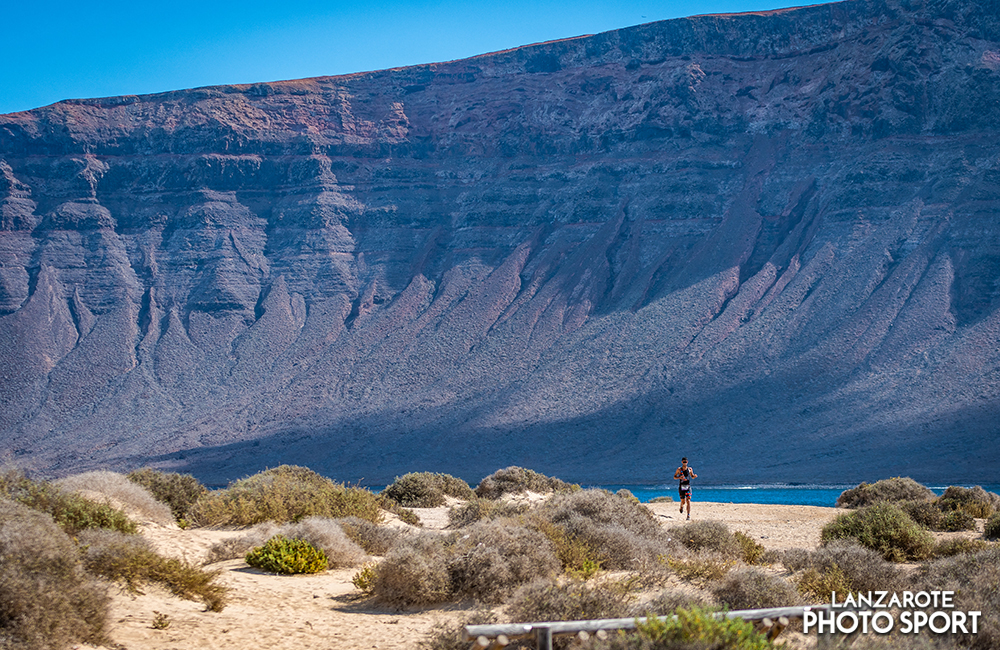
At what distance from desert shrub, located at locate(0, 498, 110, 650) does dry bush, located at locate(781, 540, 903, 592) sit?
8156mm

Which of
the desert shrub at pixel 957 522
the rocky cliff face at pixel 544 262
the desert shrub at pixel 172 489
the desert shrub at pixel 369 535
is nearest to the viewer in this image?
the desert shrub at pixel 369 535

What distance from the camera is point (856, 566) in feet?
37.0

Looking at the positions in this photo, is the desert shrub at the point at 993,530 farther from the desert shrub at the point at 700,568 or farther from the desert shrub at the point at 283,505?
the desert shrub at the point at 283,505

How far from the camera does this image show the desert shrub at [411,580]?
11078 millimetres

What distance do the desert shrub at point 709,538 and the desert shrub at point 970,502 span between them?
8731 millimetres

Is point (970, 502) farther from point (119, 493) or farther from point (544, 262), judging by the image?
point (544, 262)

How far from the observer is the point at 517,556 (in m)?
11.3

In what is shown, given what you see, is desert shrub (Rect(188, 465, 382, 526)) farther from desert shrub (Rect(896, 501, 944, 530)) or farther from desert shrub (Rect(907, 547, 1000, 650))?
desert shrub (Rect(896, 501, 944, 530))

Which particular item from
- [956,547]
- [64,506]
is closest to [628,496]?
[956,547]

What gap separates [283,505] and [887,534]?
10.2m

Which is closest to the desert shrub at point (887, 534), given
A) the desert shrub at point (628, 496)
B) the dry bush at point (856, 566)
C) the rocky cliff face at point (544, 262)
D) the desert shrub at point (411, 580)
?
the dry bush at point (856, 566)

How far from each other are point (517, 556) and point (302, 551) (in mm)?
3573

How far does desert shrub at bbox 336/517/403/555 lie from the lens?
1506 cm

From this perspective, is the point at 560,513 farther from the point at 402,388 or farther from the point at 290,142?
the point at 290,142
